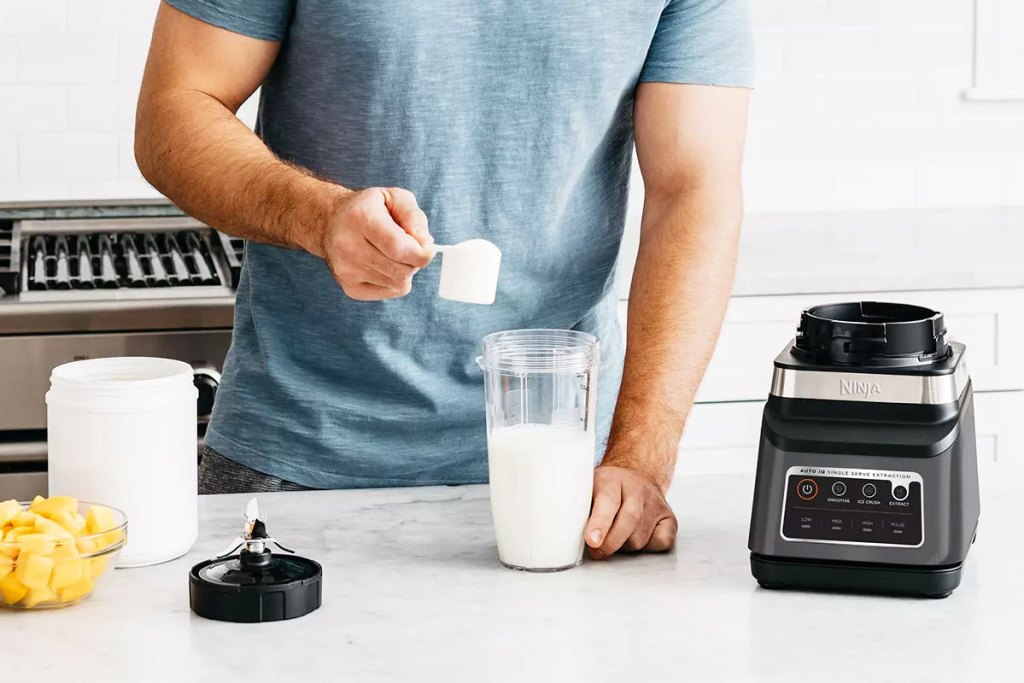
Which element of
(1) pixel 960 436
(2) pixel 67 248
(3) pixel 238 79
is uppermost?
(3) pixel 238 79

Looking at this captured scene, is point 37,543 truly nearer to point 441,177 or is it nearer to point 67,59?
point 441,177

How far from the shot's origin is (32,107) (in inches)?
113

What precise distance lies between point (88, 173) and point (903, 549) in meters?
2.26

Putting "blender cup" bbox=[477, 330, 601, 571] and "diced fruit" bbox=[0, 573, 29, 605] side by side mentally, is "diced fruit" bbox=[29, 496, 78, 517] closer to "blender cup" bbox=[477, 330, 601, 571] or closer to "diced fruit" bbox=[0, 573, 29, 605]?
"diced fruit" bbox=[0, 573, 29, 605]

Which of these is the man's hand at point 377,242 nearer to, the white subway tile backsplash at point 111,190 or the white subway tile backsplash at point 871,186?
the white subway tile backsplash at point 111,190

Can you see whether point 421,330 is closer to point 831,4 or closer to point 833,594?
point 833,594

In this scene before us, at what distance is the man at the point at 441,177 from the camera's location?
150cm

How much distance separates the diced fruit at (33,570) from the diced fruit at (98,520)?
4cm

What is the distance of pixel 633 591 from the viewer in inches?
43.7

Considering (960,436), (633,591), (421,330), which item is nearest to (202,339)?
(421,330)

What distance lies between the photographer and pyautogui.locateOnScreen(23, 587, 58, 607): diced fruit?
1.04 metres

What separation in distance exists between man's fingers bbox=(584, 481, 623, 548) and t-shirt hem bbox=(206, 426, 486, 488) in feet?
1.34

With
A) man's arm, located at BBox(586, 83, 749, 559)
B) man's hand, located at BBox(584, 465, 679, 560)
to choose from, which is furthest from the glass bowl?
man's arm, located at BBox(586, 83, 749, 559)

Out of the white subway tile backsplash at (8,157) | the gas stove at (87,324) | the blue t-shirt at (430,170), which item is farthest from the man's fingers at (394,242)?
the white subway tile backsplash at (8,157)
